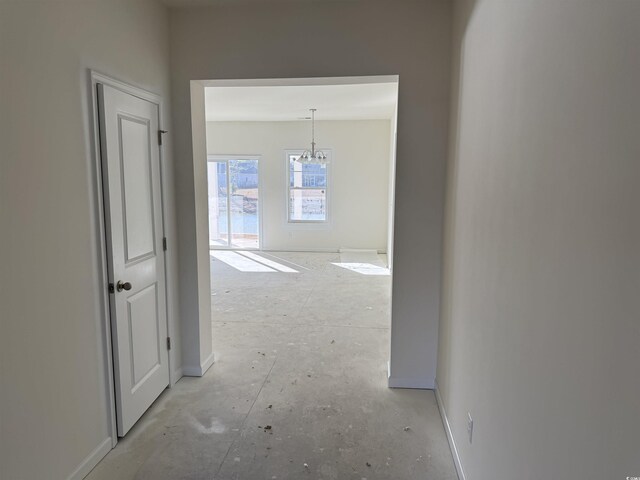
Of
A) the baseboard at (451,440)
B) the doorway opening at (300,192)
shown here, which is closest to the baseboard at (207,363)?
the baseboard at (451,440)

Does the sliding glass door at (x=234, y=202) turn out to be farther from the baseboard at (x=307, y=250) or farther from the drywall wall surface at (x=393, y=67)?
the drywall wall surface at (x=393, y=67)

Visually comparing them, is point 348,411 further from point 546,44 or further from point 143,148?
point 546,44

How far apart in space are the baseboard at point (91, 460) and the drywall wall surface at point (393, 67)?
1685mm

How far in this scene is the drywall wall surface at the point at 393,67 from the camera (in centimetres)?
278

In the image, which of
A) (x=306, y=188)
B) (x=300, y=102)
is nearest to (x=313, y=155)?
(x=306, y=188)

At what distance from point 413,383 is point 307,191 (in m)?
6.38

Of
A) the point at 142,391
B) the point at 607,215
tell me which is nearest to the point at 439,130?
the point at 607,215

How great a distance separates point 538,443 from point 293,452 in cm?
152

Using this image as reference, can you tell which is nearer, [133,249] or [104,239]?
[104,239]

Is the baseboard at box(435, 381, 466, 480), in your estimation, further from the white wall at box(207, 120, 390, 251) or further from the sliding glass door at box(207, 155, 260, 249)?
the sliding glass door at box(207, 155, 260, 249)

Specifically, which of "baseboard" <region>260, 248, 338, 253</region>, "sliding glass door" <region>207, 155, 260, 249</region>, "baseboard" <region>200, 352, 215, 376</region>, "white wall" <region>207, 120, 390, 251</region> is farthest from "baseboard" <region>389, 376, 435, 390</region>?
"sliding glass door" <region>207, 155, 260, 249</region>

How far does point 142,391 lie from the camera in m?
2.69

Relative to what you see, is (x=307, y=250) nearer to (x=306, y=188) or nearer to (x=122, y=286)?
(x=306, y=188)

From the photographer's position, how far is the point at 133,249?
8.35 ft
